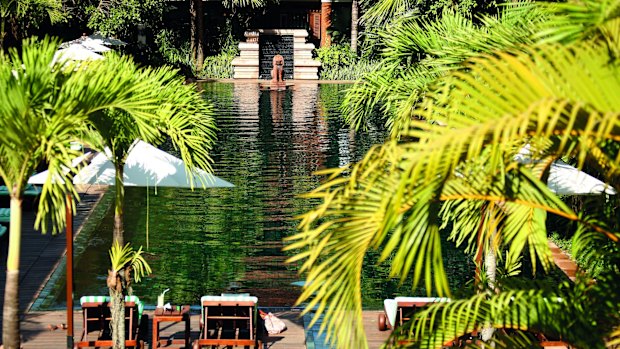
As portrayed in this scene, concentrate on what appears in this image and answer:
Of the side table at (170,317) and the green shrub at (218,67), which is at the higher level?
the green shrub at (218,67)

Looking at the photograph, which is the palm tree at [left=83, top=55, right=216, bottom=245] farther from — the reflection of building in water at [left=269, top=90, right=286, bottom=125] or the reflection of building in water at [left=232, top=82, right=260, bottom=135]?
the reflection of building in water at [left=269, top=90, right=286, bottom=125]

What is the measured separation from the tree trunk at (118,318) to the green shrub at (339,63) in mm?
29624

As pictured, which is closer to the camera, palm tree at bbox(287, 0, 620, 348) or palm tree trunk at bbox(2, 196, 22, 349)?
palm tree at bbox(287, 0, 620, 348)

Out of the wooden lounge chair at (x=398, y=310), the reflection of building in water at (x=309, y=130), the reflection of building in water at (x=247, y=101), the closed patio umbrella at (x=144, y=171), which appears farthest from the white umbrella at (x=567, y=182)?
the reflection of building in water at (x=247, y=101)

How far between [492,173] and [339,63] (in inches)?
1401

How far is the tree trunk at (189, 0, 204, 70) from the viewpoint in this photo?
129 feet

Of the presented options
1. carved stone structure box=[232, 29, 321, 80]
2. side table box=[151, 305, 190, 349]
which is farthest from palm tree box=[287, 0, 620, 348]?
carved stone structure box=[232, 29, 321, 80]

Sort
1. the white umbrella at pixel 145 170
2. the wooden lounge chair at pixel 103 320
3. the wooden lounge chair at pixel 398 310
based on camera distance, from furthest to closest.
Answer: the white umbrella at pixel 145 170
the wooden lounge chair at pixel 398 310
the wooden lounge chair at pixel 103 320

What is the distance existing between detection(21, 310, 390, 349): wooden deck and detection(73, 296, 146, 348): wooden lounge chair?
0.57 meters

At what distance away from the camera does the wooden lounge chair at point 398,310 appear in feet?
36.0

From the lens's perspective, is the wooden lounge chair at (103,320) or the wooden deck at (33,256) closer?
the wooden lounge chair at (103,320)

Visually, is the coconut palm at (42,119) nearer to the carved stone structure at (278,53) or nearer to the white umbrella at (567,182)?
the white umbrella at (567,182)

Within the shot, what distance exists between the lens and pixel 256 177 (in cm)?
2080

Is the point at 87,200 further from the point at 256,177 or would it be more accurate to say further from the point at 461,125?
the point at 461,125
